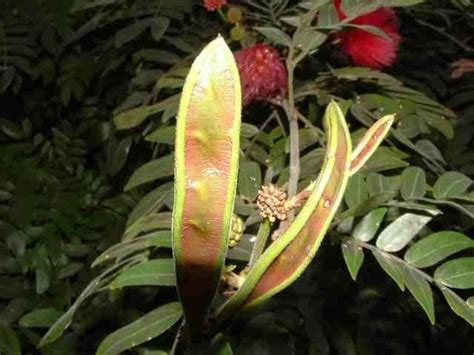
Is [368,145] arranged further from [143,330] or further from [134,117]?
[134,117]

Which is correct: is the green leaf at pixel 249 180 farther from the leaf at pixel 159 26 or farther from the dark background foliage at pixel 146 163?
the leaf at pixel 159 26

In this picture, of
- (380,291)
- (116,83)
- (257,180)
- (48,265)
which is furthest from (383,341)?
(116,83)

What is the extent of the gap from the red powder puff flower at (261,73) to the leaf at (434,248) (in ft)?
0.82

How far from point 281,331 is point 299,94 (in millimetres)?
296

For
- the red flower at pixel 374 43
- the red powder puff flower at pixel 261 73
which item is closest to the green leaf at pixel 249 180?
the red powder puff flower at pixel 261 73

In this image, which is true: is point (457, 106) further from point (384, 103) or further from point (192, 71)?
point (192, 71)

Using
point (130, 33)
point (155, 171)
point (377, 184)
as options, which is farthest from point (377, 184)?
point (130, 33)

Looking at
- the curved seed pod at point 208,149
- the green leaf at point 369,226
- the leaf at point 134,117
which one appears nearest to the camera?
the curved seed pod at point 208,149

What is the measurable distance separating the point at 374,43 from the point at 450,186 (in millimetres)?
276

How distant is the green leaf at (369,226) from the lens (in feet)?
1.88

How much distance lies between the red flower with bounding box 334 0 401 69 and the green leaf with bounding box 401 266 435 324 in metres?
0.35

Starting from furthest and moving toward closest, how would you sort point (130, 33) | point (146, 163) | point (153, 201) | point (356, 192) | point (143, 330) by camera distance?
point (130, 33) < point (146, 163) < point (153, 201) < point (356, 192) < point (143, 330)

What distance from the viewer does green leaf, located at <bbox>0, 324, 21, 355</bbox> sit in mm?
763

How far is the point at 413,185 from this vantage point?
610 mm
